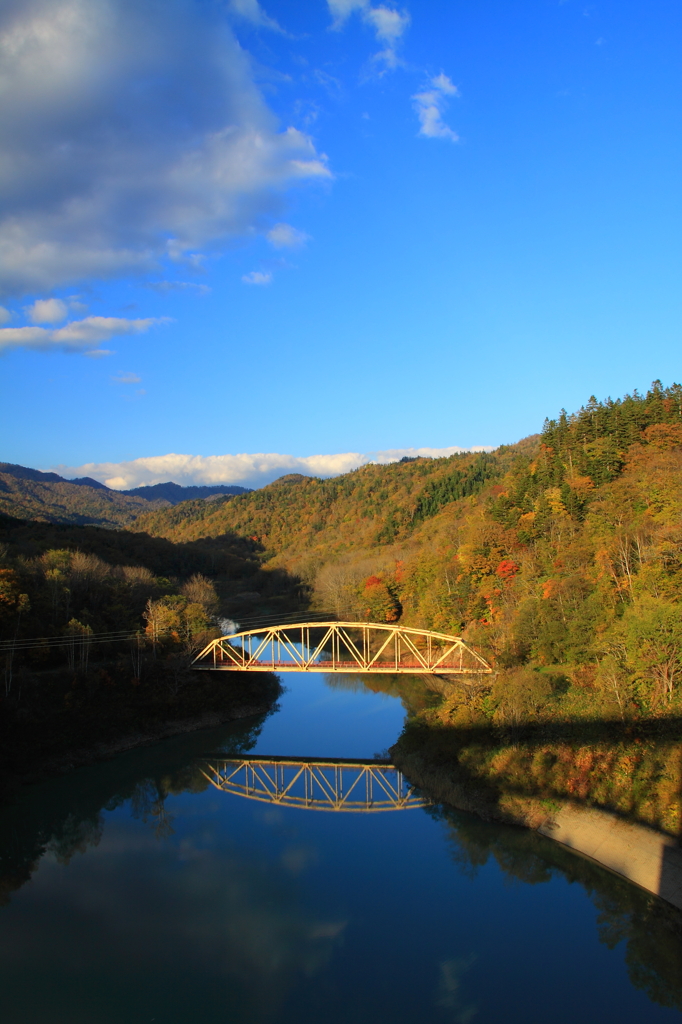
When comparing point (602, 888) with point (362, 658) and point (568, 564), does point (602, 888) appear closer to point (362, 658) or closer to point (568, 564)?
point (362, 658)

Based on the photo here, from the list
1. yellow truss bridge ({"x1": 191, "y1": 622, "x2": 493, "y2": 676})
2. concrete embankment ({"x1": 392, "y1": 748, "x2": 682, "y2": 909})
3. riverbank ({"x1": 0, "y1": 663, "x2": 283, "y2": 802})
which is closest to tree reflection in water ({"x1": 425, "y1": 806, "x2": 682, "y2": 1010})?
concrete embankment ({"x1": 392, "y1": 748, "x2": 682, "y2": 909})

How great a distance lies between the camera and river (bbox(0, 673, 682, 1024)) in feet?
48.0

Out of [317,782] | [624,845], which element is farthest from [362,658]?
[624,845]

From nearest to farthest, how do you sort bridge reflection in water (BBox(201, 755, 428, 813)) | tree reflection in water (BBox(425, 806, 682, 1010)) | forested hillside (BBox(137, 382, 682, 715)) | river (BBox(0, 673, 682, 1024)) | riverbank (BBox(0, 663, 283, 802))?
river (BBox(0, 673, 682, 1024)), tree reflection in water (BBox(425, 806, 682, 1010)), bridge reflection in water (BBox(201, 755, 428, 813)), forested hillside (BBox(137, 382, 682, 715)), riverbank (BBox(0, 663, 283, 802))

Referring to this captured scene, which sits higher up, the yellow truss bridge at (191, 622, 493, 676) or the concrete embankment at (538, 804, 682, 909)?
the yellow truss bridge at (191, 622, 493, 676)

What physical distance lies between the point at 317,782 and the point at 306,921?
34.6 feet

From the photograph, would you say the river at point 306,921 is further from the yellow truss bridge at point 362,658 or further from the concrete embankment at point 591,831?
the yellow truss bridge at point 362,658

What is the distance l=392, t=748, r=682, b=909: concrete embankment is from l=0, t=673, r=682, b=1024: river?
17.7 inches

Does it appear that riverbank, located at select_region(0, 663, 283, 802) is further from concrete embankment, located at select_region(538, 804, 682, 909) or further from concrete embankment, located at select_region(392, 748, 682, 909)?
concrete embankment, located at select_region(538, 804, 682, 909)

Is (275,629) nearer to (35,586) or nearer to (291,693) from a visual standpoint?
(291,693)

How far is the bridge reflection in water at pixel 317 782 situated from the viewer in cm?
2555

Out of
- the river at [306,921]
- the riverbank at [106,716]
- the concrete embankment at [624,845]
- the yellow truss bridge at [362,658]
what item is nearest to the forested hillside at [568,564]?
the yellow truss bridge at [362,658]

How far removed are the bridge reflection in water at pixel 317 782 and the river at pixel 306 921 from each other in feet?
2.25

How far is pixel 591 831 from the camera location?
20.7 meters
